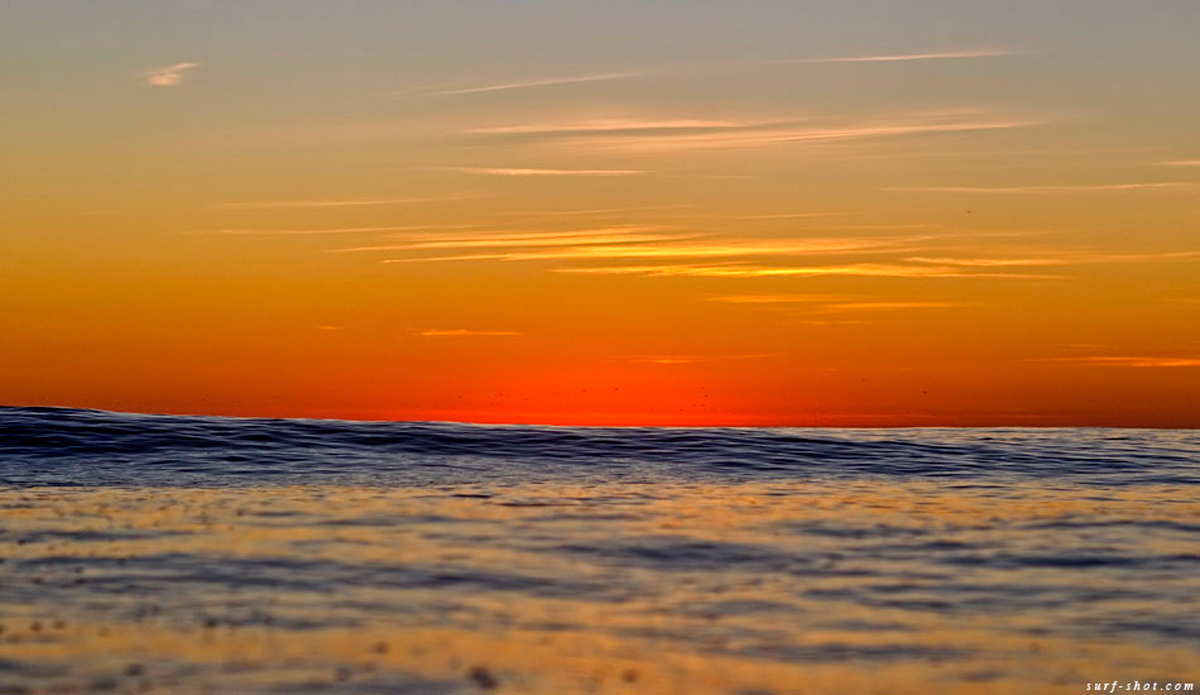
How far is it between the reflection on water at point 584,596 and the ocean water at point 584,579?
40mm

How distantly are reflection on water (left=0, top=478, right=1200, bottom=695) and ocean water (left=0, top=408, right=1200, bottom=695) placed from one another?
0.04 m

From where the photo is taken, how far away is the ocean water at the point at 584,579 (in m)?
8.00

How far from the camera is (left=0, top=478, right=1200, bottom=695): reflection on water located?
7.94 m

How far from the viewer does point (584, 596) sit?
1044 cm

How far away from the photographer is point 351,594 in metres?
10.3

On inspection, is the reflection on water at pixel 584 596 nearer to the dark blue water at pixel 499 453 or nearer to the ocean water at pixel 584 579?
the ocean water at pixel 584 579

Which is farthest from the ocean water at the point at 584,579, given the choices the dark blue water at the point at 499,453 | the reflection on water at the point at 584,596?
the dark blue water at the point at 499,453

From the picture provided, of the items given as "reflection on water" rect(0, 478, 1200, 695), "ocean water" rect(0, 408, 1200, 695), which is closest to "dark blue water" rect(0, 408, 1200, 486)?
"ocean water" rect(0, 408, 1200, 695)

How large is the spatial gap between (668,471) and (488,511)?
7.75 m

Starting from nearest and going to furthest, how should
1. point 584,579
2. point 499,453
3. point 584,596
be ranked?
point 584,596 < point 584,579 < point 499,453

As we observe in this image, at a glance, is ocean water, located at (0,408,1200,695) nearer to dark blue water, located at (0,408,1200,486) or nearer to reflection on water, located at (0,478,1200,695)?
reflection on water, located at (0,478,1200,695)

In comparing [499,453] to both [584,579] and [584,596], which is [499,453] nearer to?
[584,579]

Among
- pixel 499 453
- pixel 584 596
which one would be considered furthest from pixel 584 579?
pixel 499 453

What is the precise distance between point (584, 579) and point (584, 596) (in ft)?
2.61
